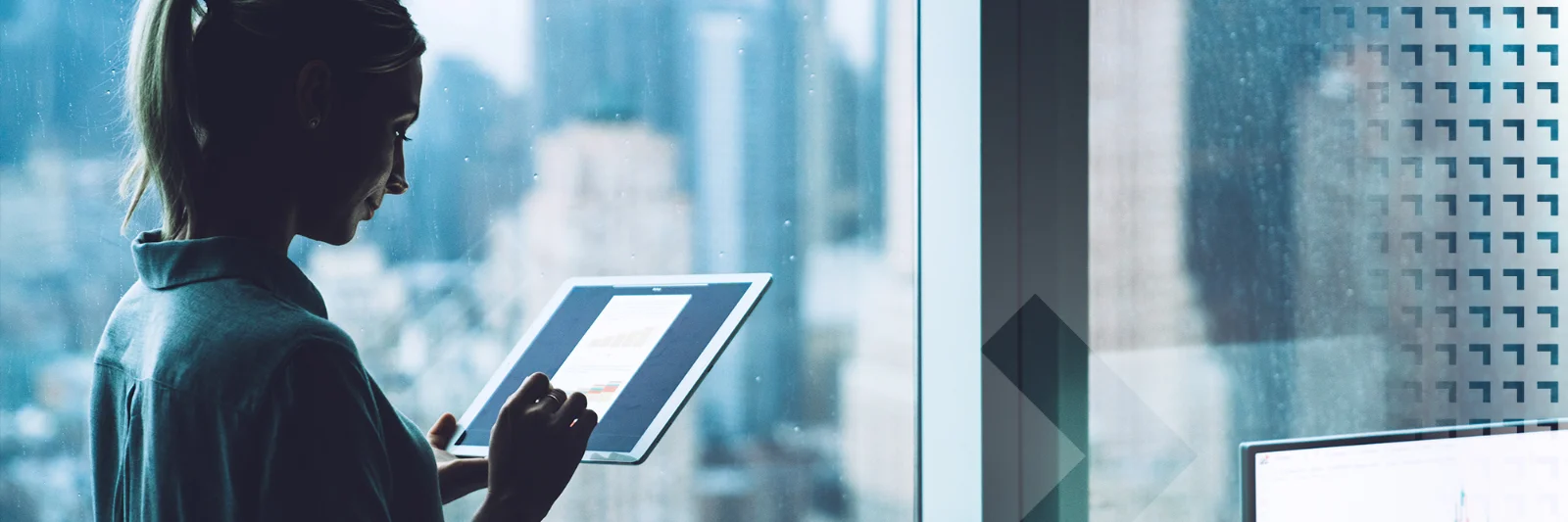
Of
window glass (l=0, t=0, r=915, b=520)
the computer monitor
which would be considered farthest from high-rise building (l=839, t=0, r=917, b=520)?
the computer monitor

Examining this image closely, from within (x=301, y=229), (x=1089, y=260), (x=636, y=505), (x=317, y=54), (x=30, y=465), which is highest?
(x=317, y=54)

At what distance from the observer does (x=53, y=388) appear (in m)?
1.03

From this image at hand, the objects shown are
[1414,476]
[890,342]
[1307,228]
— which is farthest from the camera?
[1307,228]

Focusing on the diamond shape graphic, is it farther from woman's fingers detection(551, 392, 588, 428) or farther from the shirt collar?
the shirt collar

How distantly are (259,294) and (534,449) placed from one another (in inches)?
7.8

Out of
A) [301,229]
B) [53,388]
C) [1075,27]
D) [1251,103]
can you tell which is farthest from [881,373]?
[53,388]

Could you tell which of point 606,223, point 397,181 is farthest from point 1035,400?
point 397,181

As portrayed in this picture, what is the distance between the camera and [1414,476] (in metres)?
1.08

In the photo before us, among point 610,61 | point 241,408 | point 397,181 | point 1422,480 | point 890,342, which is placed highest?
point 610,61

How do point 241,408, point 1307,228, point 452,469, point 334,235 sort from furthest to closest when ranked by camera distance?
point 1307,228 < point 452,469 < point 334,235 < point 241,408

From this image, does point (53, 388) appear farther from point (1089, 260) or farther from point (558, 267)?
point (1089, 260)

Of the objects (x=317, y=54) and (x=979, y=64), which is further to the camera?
(x=979, y=64)

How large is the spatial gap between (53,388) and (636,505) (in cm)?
58

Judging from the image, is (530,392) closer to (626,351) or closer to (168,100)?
(626,351)
